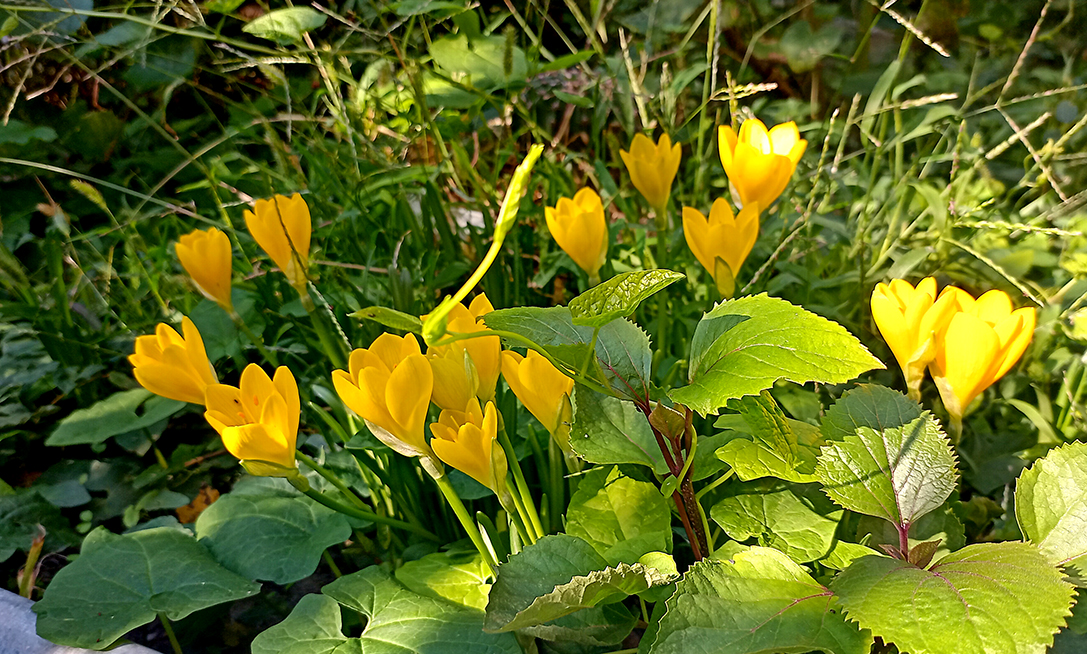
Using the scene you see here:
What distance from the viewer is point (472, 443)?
0.58 m

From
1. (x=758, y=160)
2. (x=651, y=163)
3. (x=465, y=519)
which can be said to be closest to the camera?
(x=465, y=519)

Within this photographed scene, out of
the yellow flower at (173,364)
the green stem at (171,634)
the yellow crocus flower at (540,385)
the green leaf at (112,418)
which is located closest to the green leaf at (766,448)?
the yellow crocus flower at (540,385)

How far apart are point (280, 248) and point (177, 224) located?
0.97 metres

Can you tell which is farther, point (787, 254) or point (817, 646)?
point (787, 254)

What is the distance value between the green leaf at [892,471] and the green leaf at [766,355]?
0.15 m

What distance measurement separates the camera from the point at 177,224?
5.70 feet

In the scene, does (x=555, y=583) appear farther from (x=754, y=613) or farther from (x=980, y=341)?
(x=980, y=341)

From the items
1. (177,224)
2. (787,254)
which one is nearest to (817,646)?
(787,254)

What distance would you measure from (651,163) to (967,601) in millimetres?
682

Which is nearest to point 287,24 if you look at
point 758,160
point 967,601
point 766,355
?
point 758,160

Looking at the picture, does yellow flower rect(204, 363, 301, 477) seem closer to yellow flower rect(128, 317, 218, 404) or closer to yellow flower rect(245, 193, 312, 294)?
yellow flower rect(128, 317, 218, 404)

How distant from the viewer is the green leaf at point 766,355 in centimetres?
49

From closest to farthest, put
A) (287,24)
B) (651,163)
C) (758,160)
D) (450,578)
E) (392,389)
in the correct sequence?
(392,389) → (450,578) → (758,160) → (651,163) → (287,24)

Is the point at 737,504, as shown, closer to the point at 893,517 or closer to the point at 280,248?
the point at 893,517
